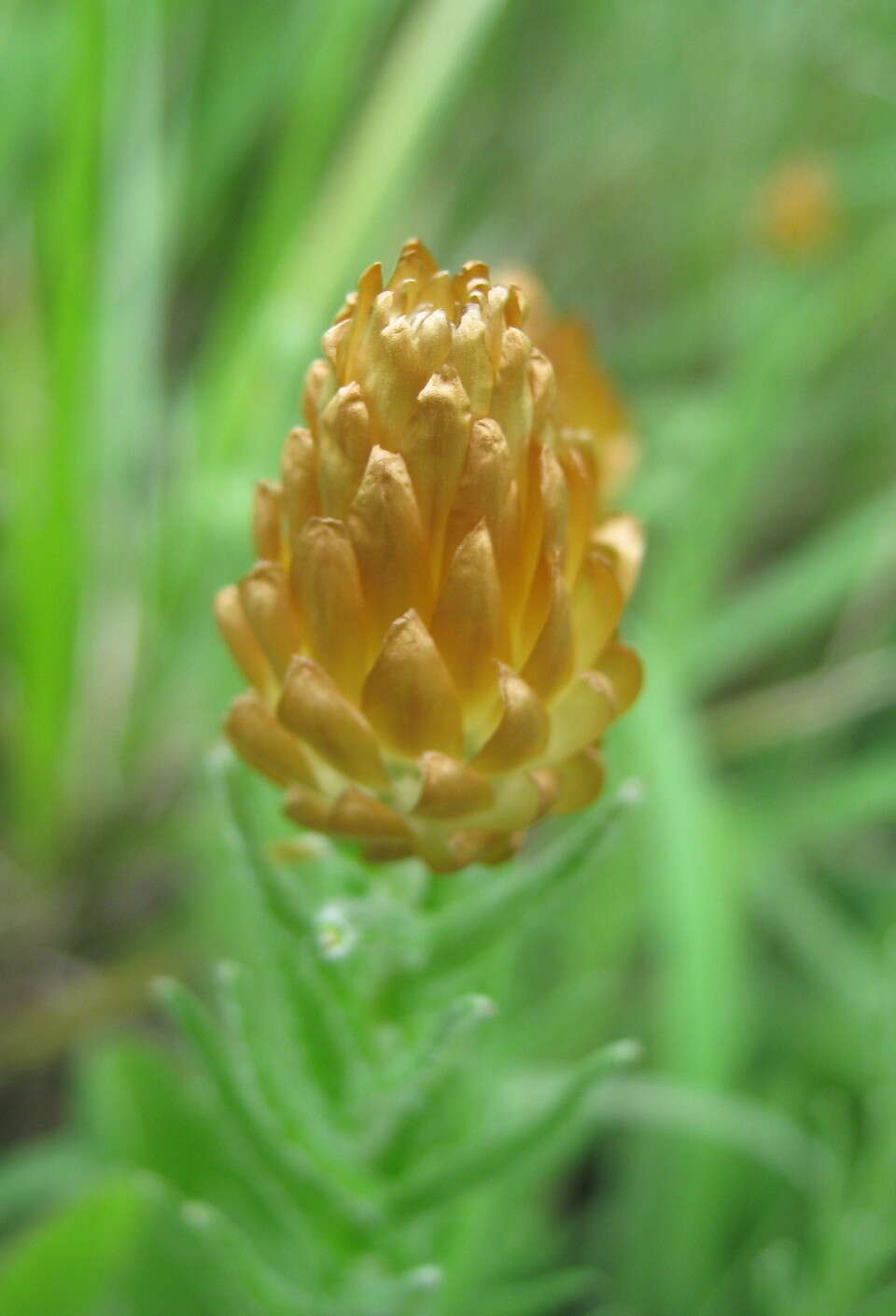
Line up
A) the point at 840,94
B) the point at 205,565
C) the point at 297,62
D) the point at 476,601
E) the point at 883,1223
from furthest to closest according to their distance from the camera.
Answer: the point at 840,94
the point at 297,62
the point at 205,565
the point at 883,1223
the point at 476,601

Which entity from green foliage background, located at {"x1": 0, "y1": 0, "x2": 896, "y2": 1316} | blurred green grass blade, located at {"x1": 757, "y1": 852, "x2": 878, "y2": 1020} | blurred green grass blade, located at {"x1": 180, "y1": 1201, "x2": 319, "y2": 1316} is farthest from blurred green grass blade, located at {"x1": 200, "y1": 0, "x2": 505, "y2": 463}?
blurred green grass blade, located at {"x1": 180, "y1": 1201, "x2": 319, "y2": 1316}

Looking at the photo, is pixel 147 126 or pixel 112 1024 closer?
pixel 112 1024

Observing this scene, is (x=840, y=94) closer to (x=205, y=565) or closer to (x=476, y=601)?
(x=205, y=565)

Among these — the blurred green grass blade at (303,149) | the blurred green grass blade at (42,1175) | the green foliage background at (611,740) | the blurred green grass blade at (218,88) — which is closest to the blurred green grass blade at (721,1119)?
the green foliage background at (611,740)

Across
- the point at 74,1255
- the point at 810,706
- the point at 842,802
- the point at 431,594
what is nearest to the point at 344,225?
the point at 810,706

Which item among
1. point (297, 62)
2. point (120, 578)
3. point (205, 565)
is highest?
point (297, 62)

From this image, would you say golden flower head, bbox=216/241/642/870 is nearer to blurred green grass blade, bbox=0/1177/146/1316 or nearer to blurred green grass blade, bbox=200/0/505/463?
blurred green grass blade, bbox=0/1177/146/1316

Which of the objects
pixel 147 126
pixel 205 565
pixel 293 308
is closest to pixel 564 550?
pixel 205 565

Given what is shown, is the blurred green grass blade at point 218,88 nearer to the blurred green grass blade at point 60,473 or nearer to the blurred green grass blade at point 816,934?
the blurred green grass blade at point 60,473
